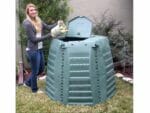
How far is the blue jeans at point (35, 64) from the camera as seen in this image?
4035 millimetres

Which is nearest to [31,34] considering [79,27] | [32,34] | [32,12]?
[32,34]

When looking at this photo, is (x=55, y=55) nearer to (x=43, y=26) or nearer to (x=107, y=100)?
(x=43, y=26)

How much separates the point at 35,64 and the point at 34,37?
0.20 meters

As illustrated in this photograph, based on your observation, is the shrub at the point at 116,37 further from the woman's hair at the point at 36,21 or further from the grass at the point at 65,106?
the woman's hair at the point at 36,21

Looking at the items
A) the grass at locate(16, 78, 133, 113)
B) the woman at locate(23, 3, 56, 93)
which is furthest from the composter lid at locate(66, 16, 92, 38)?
the grass at locate(16, 78, 133, 113)

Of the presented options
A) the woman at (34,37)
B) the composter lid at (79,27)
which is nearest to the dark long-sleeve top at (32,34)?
the woman at (34,37)

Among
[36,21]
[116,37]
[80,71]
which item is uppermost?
[36,21]

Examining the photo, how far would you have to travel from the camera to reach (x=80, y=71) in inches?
159

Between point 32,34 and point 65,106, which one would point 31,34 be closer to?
point 32,34

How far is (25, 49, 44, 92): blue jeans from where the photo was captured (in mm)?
4035

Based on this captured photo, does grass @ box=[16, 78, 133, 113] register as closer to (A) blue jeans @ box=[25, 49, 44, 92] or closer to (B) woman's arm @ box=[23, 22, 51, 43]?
(A) blue jeans @ box=[25, 49, 44, 92]

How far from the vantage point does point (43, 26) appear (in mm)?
4027
